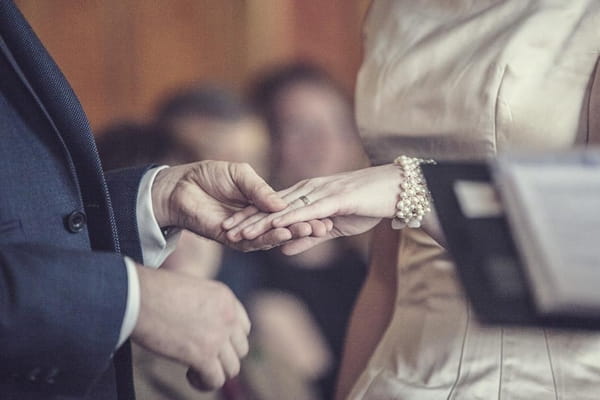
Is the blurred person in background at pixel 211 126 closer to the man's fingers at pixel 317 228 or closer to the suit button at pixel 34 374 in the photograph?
the man's fingers at pixel 317 228

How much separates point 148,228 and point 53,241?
0.19 m

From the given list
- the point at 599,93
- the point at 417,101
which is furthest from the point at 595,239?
the point at 417,101

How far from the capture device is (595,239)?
19.5 inches

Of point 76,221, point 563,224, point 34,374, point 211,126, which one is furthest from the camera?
point 211,126

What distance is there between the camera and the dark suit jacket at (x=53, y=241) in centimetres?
66

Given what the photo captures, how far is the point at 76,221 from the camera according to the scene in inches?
31.4

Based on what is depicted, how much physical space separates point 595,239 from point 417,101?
56 centimetres

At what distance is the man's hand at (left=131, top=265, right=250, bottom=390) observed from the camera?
69 cm

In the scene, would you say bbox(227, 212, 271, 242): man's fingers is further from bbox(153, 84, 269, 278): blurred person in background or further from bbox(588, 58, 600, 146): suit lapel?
bbox(153, 84, 269, 278): blurred person in background

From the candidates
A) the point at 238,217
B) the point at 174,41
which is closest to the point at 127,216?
the point at 238,217

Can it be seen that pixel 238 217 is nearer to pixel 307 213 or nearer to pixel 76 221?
pixel 307 213

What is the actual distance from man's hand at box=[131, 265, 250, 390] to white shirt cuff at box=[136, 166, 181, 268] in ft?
0.80

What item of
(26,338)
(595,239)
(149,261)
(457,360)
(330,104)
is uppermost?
(595,239)

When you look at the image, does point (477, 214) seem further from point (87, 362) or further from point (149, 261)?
point (149, 261)
